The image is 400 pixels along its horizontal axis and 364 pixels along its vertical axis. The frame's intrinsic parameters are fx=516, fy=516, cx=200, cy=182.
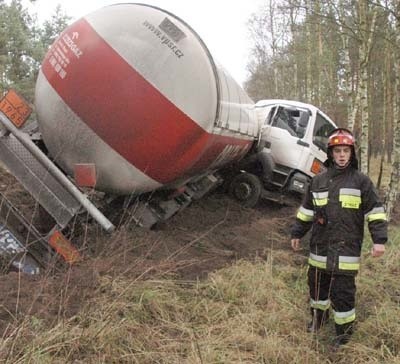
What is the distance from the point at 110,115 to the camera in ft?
15.7

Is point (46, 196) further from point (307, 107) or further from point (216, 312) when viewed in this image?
point (307, 107)

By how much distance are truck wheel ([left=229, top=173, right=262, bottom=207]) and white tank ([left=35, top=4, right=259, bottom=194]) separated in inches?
144

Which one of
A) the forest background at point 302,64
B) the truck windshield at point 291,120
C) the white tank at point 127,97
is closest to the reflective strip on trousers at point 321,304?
the white tank at point 127,97

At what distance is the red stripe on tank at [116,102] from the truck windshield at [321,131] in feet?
16.1

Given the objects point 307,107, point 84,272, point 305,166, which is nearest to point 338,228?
point 84,272

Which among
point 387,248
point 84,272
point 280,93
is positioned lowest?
point 280,93

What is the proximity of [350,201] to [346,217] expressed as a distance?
0.40 ft

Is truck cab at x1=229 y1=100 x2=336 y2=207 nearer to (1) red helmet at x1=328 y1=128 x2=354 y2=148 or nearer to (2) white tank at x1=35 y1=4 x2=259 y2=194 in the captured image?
(2) white tank at x1=35 y1=4 x2=259 y2=194

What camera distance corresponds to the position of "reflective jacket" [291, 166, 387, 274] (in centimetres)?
373

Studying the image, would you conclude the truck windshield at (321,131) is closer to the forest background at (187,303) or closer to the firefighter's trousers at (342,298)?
the forest background at (187,303)

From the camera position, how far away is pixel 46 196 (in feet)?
15.5

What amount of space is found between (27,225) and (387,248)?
4244 mm

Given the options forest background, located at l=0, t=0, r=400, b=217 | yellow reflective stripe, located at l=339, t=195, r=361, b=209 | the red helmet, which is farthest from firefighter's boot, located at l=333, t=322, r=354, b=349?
forest background, located at l=0, t=0, r=400, b=217

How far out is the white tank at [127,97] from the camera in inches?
188
